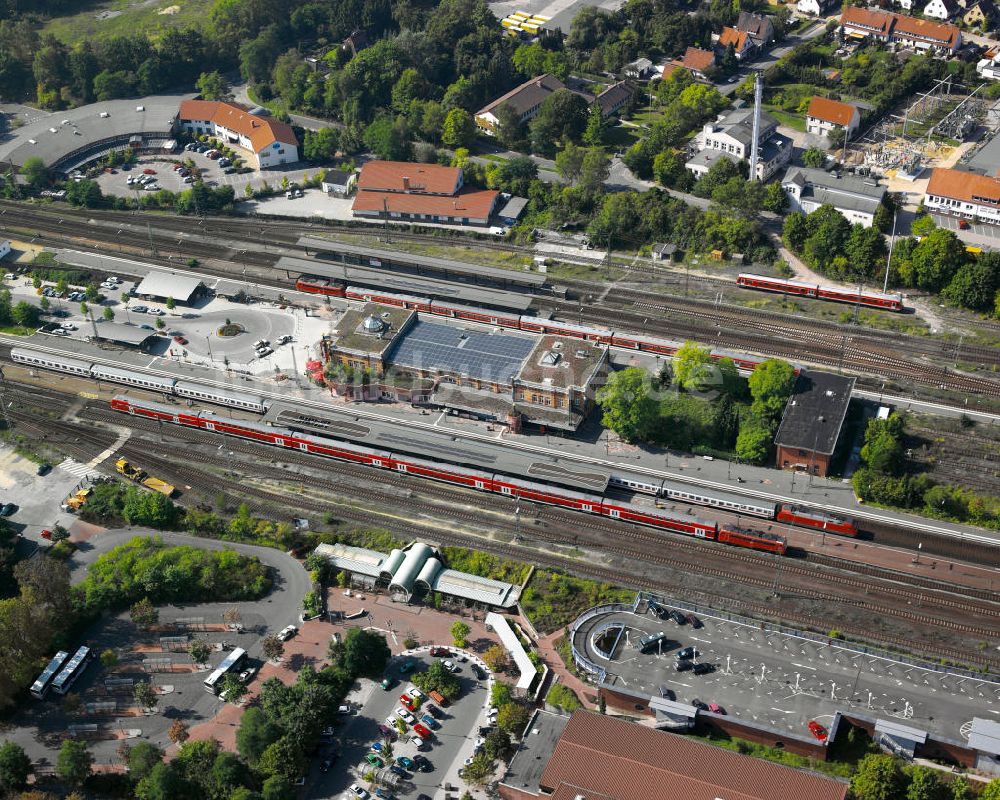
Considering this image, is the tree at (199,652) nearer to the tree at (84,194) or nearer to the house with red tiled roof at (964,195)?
the tree at (84,194)

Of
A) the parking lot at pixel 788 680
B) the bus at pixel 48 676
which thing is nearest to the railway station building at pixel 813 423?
the parking lot at pixel 788 680

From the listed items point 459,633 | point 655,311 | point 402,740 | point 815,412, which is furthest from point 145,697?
point 655,311

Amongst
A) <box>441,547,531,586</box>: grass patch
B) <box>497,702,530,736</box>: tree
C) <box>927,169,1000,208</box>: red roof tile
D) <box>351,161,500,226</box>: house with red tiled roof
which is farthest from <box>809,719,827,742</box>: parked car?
<box>351,161,500,226</box>: house with red tiled roof

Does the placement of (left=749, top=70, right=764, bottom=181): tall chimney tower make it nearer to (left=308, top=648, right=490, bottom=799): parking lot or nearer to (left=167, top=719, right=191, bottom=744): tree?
(left=308, top=648, right=490, bottom=799): parking lot

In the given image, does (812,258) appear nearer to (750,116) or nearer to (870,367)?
(870,367)

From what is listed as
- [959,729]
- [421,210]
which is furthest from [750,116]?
[959,729]

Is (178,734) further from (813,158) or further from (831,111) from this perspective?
(831,111)
